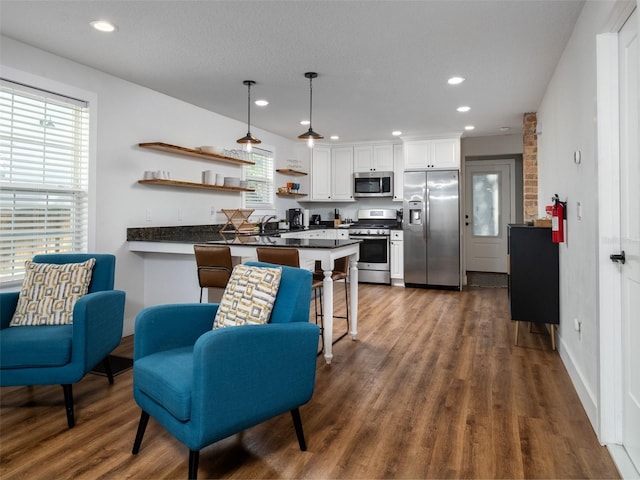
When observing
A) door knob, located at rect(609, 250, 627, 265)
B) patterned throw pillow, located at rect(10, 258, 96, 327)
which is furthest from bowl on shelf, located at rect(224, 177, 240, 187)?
door knob, located at rect(609, 250, 627, 265)

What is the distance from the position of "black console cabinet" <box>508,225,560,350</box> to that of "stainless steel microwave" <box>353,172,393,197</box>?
11.3 feet

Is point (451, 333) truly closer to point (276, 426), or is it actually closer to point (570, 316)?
point (570, 316)

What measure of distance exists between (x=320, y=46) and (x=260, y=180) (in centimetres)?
315

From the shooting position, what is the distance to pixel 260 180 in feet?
19.9

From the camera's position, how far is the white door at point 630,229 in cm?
178

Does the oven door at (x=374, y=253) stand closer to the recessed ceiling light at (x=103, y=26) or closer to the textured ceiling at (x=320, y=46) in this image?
the textured ceiling at (x=320, y=46)

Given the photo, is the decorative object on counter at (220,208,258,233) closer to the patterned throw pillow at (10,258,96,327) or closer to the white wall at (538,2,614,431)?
the patterned throw pillow at (10,258,96,327)

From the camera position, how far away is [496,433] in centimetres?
212

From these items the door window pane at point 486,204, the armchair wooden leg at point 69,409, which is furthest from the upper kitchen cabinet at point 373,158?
the armchair wooden leg at point 69,409

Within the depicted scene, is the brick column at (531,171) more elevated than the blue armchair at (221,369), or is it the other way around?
the brick column at (531,171)

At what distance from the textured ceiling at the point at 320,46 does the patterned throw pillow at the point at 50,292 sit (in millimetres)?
1613

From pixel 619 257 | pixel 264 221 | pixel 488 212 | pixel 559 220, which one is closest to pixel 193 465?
pixel 619 257

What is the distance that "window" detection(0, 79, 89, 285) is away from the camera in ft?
9.89

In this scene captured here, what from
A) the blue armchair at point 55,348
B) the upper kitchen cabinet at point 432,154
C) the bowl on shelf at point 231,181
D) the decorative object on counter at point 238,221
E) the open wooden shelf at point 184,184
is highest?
the upper kitchen cabinet at point 432,154
